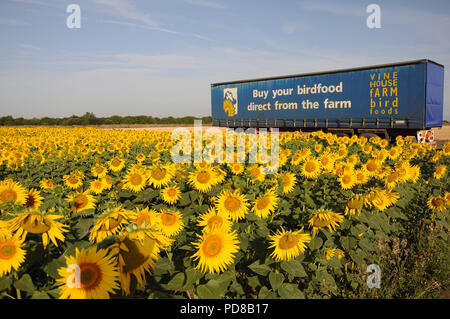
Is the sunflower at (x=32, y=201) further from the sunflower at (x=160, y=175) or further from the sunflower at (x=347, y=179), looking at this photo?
the sunflower at (x=347, y=179)

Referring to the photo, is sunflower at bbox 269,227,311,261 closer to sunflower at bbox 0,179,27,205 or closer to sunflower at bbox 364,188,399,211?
sunflower at bbox 364,188,399,211

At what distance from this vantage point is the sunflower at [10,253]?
1.47 metres

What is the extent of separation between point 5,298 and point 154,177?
2.34 m

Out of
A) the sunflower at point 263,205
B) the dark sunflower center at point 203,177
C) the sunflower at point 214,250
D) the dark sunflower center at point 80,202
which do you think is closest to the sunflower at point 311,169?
the sunflower at point 263,205

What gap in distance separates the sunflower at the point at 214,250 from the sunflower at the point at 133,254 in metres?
0.48

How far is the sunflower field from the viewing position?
148 cm

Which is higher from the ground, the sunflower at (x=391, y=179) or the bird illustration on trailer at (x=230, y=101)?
the bird illustration on trailer at (x=230, y=101)

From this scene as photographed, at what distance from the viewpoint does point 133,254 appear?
1.43m

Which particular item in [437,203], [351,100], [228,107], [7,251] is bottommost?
[437,203]

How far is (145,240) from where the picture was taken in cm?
147

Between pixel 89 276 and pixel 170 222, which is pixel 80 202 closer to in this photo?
pixel 170 222

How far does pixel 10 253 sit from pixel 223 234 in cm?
121

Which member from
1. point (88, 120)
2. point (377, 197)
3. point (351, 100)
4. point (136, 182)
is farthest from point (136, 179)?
point (88, 120)
